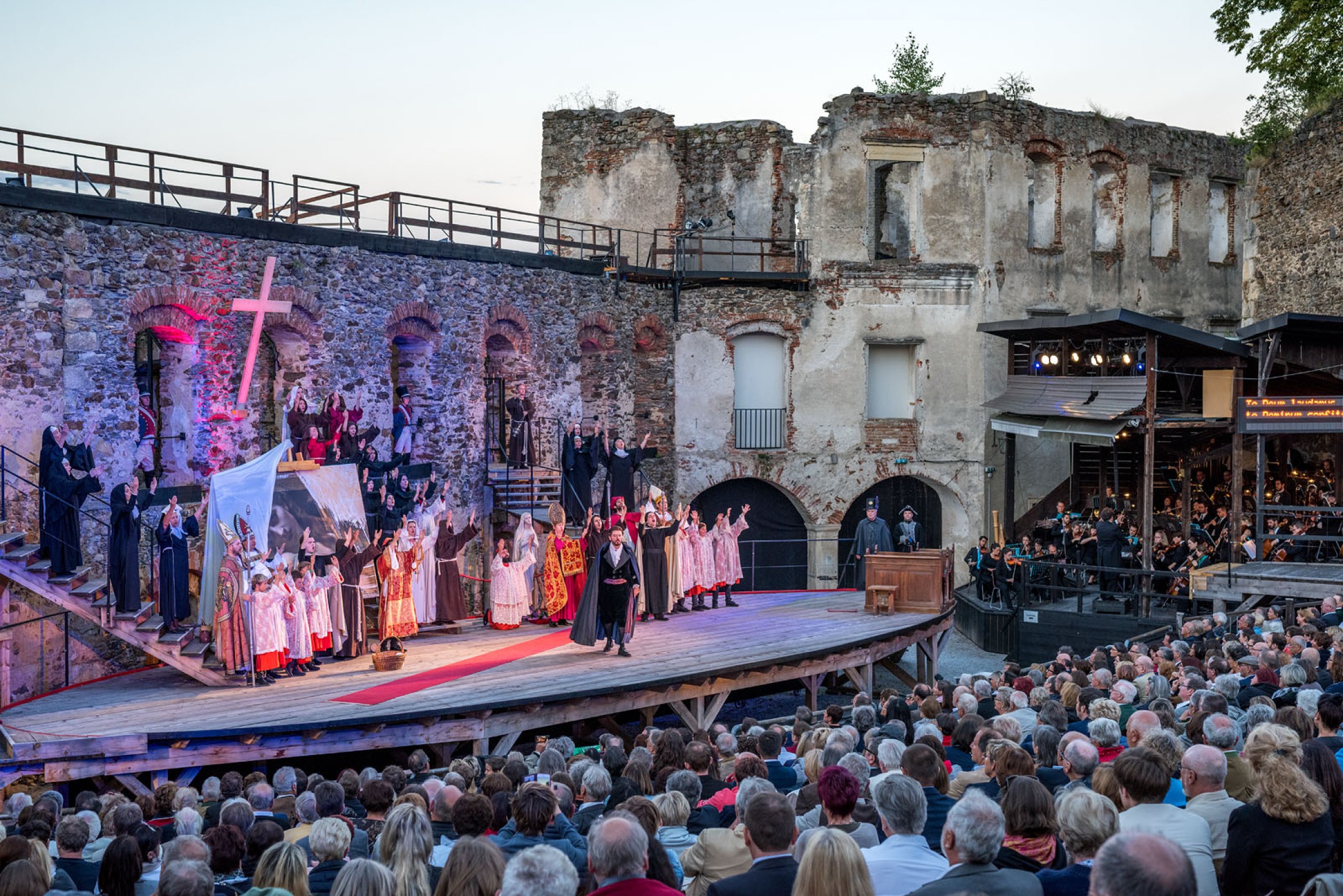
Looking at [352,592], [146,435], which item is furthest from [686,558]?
[146,435]

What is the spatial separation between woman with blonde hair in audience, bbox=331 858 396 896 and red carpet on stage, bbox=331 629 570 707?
8.64 metres

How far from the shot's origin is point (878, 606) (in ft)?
64.6

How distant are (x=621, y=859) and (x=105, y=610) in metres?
11.2

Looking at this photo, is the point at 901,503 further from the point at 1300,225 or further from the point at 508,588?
the point at 508,588

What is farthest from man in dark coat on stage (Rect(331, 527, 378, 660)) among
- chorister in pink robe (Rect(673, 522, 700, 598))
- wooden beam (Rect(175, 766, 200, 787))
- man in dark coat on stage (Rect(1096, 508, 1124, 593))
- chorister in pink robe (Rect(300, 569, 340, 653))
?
man in dark coat on stage (Rect(1096, 508, 1124, 593))

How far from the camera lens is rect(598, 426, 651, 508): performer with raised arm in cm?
2069

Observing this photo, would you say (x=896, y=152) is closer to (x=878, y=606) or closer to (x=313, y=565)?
(x=878, y=606)

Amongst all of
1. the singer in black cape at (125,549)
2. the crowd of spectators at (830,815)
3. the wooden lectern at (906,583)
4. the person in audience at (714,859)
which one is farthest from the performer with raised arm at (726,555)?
the person in audience at (714,859)

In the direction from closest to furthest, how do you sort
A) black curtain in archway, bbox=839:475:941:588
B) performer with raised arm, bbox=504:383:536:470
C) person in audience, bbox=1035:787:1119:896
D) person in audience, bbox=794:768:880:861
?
person in audience, bbox=1035:787:1119:896 < person in audience, bbox=794:768:880:861 < performer with raised arm, bbox=504:383:536:470 < black curtain in archway, bbox=839:475:941:588

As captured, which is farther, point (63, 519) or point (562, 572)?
point (562, 572)

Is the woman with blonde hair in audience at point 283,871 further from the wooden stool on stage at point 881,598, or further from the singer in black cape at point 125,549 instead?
the wooden stool on stage at point 881,598

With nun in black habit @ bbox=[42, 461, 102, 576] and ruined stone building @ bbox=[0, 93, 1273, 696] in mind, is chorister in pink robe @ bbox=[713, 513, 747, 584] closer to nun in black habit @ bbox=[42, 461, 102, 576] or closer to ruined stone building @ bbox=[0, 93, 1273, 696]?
ruined stone building @ bbox=[0, 93, 1273, 696]

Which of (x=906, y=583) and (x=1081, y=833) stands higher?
(x=1081, y=833)

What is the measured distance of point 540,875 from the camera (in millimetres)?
4461
